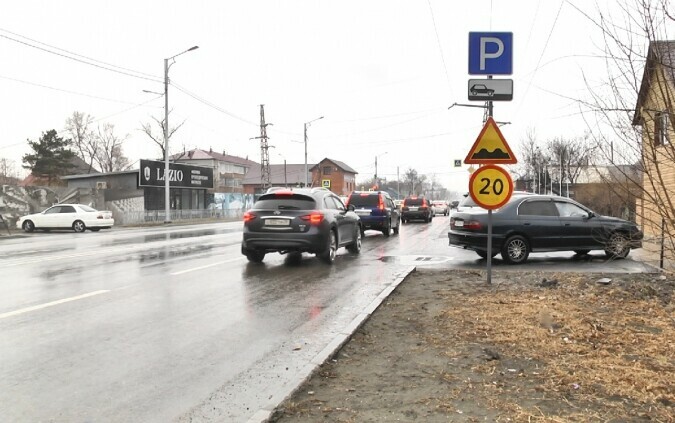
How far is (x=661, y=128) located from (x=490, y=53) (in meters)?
4.04

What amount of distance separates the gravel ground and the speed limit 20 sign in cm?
152

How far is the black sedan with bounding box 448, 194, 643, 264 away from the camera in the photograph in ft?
37.7

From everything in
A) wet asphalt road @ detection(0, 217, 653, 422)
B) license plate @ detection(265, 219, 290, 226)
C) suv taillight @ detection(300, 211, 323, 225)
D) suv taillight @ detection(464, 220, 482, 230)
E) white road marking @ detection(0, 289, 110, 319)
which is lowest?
wet asphalt road @ detection(0, 217, 653, 422)

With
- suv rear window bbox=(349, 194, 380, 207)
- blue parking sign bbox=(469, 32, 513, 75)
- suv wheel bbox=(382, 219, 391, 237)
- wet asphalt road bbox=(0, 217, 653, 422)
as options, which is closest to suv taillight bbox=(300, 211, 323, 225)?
wet asphalt road bbox=(0, 217, 653, 422)

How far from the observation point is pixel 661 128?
4.59 metres

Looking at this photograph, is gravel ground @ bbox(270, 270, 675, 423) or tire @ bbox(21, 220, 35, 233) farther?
tire @ bbox(21, 220, 35, 233)

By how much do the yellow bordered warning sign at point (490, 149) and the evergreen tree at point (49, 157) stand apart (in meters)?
68.0

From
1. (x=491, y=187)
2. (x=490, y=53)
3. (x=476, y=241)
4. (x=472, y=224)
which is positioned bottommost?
(x=476, y=241)

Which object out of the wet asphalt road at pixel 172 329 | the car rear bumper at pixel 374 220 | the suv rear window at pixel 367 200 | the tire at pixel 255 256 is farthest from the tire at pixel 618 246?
the suv rear window at pixel 367 200

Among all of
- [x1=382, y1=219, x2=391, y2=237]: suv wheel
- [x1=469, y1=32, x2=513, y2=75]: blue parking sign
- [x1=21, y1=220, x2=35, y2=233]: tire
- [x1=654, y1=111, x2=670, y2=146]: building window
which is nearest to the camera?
[x1=654, y1=111, x2=670, y2=146]: building window

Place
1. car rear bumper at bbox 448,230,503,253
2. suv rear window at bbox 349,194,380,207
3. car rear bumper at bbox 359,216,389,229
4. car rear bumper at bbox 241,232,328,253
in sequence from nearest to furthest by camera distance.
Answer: car rear bumper at bbox 241,232,328,253, car rear bumper at bbox 448,230,503,253, car rear bumper at bbox 359,216,389,229, suv rear window at bbox 349,194,380,207

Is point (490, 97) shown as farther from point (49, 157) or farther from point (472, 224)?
point (49, 157)

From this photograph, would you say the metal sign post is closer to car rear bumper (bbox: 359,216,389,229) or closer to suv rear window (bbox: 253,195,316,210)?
suv rear window (bbox: 253,195,316,210)

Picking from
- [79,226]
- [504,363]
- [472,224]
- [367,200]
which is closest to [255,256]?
[472,224]
